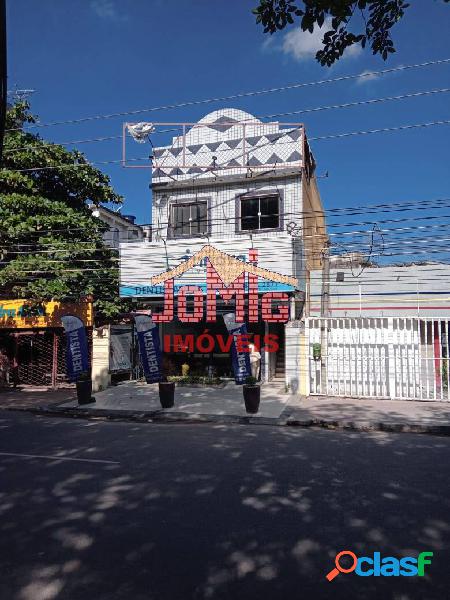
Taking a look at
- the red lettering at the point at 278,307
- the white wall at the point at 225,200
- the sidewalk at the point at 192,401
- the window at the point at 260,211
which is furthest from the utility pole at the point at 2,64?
the window at the point at 260,211

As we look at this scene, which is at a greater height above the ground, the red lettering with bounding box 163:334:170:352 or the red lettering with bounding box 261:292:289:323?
the red lettering with bounding box 261:292:289:323

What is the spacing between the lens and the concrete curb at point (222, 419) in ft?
34.2

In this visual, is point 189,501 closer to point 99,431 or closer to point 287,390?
point 99,431

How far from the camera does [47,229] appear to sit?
18.1 metres

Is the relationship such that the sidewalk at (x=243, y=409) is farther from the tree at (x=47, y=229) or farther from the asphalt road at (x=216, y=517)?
the tree at (x=47, y=229)

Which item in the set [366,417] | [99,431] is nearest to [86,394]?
[99,431]

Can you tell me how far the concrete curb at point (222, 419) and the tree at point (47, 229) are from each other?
16.2 feet

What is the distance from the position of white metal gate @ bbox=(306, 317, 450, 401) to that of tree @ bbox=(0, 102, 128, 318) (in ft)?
26.2

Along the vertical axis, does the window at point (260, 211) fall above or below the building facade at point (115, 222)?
below

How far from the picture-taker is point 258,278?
52.6 ft

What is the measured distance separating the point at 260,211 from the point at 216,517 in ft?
47.0

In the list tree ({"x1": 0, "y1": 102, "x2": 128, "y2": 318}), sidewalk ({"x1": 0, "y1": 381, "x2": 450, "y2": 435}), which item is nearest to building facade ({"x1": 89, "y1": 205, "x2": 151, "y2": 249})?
tree ({"x1": 0, "y1": 102, "x2": 128, "y2": 318})

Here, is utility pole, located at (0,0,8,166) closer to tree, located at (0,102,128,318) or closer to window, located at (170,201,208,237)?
tree, located at (0,102,128,318)

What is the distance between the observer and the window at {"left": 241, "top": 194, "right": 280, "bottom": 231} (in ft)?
58.4
